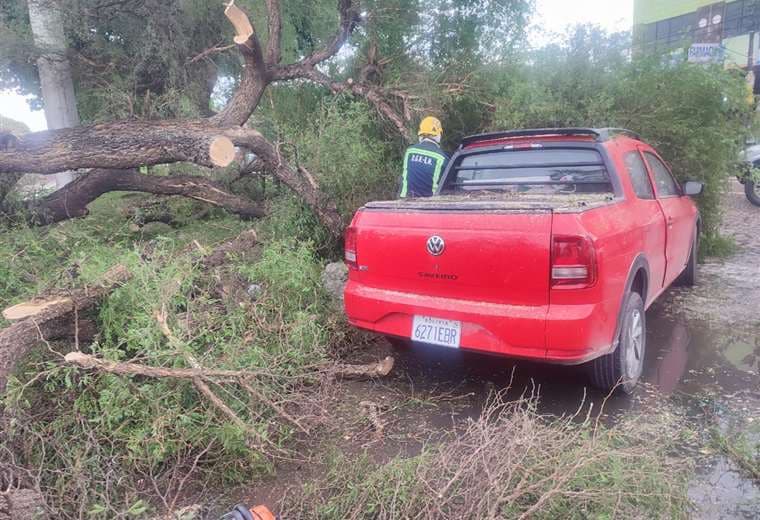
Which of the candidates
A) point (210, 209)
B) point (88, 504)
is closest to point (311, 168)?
point (210, 209)

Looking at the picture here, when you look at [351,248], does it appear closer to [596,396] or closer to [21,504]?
[596,396]

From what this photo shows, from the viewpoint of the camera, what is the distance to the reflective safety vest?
209 inches

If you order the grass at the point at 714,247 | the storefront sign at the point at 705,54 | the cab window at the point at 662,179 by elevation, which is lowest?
the grass at the point at 714,247

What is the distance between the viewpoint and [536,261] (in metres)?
3.04

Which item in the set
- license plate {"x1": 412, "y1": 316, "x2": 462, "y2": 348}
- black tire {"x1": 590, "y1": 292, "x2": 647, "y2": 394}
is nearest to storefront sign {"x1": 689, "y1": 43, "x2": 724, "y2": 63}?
black tire {"x1": 590, "y1": 292, "x2": 647, "y2": 394}

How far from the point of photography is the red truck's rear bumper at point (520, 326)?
9.90 ft

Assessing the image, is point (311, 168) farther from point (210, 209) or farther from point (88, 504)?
point (88, 504)

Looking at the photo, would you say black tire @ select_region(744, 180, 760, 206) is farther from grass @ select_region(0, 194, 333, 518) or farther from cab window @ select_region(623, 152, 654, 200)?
grass @ select_region(0, 194, 333, 518)

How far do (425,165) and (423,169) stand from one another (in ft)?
0.15

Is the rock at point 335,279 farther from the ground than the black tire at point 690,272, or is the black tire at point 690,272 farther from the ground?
the rock at point 335,279

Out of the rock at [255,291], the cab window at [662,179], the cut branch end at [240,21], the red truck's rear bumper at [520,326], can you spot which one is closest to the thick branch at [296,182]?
the cut branch end at [240,21]

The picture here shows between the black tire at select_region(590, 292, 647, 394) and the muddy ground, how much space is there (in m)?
0.12

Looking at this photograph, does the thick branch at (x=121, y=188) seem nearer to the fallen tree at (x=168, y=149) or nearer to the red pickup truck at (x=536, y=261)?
the fallen tree at (x=168, y=149)

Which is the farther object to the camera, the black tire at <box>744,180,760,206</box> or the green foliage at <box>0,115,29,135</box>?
the black tire at <box>744,180,760,206</box>
